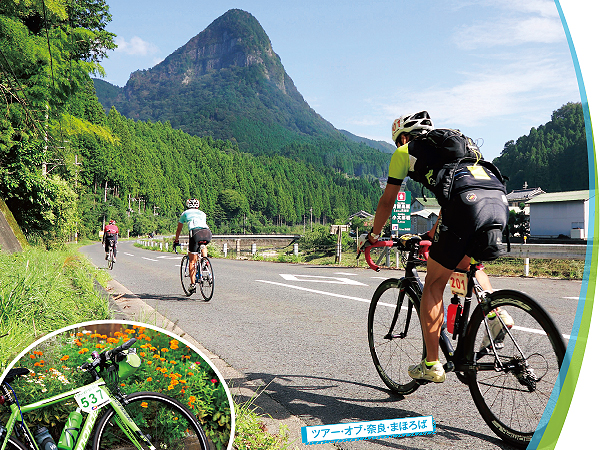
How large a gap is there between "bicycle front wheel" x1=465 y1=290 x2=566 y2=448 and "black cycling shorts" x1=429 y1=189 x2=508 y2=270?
278 mm

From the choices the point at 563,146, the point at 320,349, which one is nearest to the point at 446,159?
the point at 563,146

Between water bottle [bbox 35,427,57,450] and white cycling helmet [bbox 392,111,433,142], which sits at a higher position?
white cycling helmet [bbox 392,111,433,142]

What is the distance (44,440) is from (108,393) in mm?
157

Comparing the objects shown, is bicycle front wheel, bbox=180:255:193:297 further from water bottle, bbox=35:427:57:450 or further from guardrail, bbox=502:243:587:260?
guardrail, bbox=502:243:587:260

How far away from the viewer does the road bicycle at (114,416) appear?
1.05 m

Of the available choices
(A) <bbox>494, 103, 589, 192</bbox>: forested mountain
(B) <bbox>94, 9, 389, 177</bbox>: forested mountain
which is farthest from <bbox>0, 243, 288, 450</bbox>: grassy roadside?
(A) <bbox>494, 103, 589, 192</bbox>: forested mountain

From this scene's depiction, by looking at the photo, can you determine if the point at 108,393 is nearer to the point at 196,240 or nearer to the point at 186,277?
the point at 196,240

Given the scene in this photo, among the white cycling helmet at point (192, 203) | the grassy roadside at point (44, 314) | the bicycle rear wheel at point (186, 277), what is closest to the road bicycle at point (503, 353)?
the grassy roadside at point (44, 314)

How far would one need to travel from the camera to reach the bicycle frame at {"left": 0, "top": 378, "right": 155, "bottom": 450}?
3.36ft

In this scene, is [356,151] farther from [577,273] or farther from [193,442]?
[577,273]

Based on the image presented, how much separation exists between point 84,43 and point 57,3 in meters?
0.16

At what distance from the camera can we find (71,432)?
105cm

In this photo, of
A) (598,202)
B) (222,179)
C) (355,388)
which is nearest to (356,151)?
(222,179)

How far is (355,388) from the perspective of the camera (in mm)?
2811
